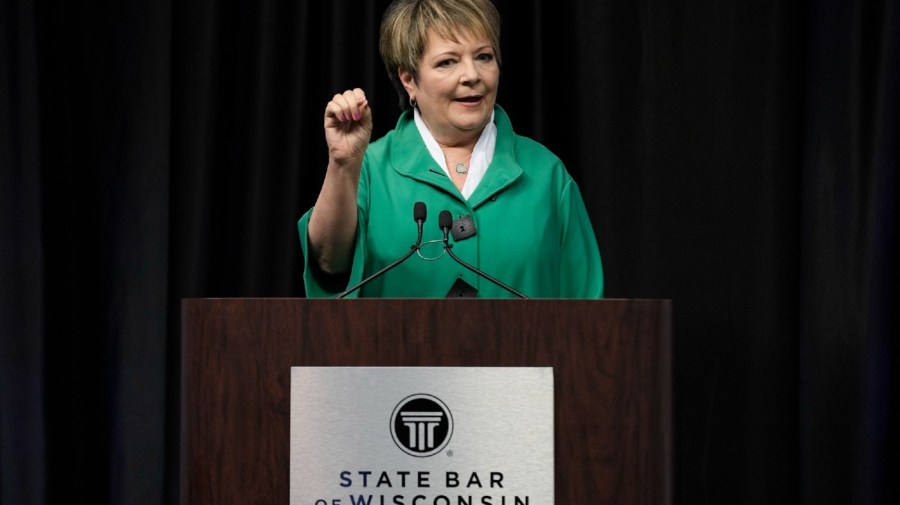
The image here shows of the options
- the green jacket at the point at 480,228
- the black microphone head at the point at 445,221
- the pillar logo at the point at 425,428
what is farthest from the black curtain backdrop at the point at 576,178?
the pillar logo at the point at 425,428

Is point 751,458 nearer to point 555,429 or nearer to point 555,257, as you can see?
point 555,257

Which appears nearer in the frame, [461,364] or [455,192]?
[461,364]

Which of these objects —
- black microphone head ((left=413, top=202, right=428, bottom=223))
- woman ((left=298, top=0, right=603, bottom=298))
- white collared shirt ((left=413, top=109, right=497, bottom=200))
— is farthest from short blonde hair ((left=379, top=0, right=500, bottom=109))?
black microphone head ((left=413, top=202, right=428, bottom=223))

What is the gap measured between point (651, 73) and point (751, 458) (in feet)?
2.99

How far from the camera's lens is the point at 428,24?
6.28ft

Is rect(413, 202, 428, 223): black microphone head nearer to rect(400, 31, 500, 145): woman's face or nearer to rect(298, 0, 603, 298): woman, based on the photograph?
rect(298, 0, 603, 298): woman

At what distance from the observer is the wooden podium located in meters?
1.33

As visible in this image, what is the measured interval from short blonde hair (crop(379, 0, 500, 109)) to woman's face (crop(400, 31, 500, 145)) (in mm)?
12

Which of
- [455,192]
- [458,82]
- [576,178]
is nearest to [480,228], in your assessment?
[455,192]

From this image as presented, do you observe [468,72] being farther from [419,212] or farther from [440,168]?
[419,212]

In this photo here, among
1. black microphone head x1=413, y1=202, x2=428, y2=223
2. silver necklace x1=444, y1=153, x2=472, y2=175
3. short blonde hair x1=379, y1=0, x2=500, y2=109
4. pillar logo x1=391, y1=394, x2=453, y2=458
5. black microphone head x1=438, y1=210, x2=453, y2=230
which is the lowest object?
pillar logo x1=391, y1=394, x2=453, y2=458

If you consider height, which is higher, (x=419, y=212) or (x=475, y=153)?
(x=475, y=153)

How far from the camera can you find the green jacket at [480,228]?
72.4 inches

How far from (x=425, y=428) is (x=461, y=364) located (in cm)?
9
